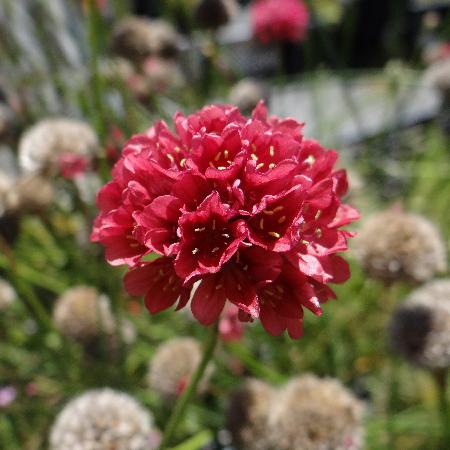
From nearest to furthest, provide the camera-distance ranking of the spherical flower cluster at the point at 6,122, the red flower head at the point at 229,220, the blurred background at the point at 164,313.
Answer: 1. the red flower head at the point at 229,220
2. the blurred background at the point at 164,313
3. the spherical flower cluster at the point at 6,122

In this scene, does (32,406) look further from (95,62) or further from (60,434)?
(95,62)

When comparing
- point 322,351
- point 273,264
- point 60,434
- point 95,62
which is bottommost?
point 322,351

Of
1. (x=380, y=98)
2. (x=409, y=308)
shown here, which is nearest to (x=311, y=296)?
(x=409, y=308)

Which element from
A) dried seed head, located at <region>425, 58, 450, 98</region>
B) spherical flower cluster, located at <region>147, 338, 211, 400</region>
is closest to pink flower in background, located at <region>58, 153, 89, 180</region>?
spherical flower cluster, located at <region>147, 338, 211, 400</region>

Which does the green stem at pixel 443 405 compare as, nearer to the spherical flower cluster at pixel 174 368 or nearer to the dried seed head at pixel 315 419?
the dried seed head at pixel 315 419

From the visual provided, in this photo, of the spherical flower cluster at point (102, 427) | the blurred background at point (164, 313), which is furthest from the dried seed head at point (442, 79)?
the spherical flower cluster at point (102, 427)

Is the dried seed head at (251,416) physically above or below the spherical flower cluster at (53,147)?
below
